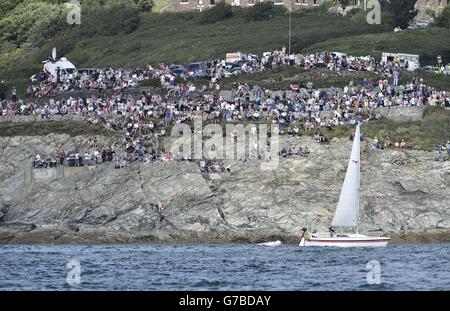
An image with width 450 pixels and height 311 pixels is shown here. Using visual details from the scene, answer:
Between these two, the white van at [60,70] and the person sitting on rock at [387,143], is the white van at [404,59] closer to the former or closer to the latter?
the person sitting on rock at [387,143]

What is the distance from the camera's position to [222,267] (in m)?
75.8

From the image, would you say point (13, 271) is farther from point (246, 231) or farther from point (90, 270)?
point (246, 231)

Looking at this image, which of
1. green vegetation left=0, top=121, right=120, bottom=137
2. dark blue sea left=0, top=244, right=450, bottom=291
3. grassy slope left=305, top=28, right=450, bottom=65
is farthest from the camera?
grassy slope left=305, top=28, right=450, bottom=65

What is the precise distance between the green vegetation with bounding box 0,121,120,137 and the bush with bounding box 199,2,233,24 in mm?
50507

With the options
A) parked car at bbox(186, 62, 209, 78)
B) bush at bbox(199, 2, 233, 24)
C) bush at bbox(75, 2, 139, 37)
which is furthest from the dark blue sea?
bush at bbox(199, 2, 233, 24)

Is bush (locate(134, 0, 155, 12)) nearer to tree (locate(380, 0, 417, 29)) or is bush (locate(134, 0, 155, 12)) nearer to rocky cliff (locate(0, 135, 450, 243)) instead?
Result: tree (locate(380, 0, 417, 29))

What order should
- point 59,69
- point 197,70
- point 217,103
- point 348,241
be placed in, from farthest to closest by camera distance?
point 59,69 < point 197,70 < point 217,103 < point 348,241

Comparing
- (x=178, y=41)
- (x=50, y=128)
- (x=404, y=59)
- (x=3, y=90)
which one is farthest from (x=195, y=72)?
(x=178, y=41)

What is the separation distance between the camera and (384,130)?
105 meters

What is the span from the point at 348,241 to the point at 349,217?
2.64 metres

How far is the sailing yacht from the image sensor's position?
88438 millimetres

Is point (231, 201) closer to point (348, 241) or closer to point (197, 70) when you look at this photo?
point (348, 241)

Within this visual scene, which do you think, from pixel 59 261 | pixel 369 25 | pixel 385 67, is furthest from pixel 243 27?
pixel 59 261

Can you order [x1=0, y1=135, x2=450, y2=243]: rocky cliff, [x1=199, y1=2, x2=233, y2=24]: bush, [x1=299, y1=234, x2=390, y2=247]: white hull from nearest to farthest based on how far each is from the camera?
1. [x1=299, y1=234, x2=390, y2=247]: white hull
2. [x1=0, y1=135, x2=450, y2=243]: rocky cliff
3. [x1=199, y1=2, x2=233, y2=24]: bush
